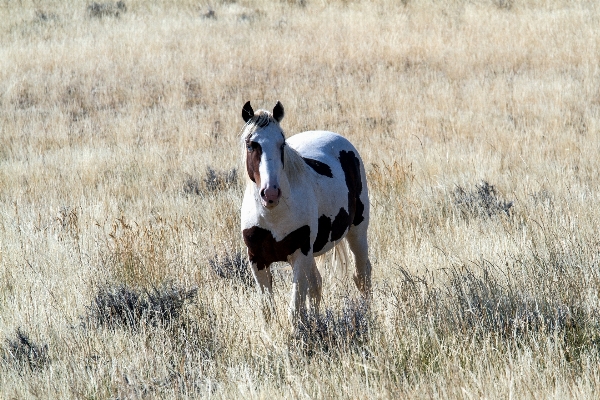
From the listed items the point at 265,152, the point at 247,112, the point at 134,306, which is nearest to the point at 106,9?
the point at 134,306

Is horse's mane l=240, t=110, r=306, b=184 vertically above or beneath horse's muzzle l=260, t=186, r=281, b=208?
above

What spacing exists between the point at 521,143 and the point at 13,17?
50.9 feet

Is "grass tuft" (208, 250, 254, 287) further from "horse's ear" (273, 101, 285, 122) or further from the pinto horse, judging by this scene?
"horse's ear" (273, 101, 285, 122)

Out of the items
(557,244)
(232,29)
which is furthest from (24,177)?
(232,29)

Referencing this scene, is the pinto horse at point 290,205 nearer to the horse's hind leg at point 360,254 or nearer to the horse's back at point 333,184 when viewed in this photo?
the horse's back at point 333,184

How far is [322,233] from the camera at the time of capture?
167 inches

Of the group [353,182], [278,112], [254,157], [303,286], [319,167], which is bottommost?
[303,286]

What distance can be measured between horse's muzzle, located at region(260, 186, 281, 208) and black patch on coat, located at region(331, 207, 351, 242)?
3.03ft

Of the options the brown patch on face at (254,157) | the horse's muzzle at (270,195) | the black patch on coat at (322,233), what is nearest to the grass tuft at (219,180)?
the black patch on coat at (322,233)

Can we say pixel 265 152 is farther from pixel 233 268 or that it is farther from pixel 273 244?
pixel 233 268

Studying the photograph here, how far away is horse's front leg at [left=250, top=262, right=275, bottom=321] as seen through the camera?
4.05m

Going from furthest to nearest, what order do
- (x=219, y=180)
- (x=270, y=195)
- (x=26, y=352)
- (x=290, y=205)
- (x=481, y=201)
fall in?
(x=219, y=180) < (x=481, y=201) < (x=290, y=205) < (x=26, y=352) < (x=270, y=195)

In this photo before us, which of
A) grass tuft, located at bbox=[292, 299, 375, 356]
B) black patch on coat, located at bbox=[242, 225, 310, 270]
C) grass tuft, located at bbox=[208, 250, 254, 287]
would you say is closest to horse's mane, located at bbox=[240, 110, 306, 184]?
black patch on coat, located at bbox=[242, 225, 310, 270]

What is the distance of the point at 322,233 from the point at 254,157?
0.83 meters
